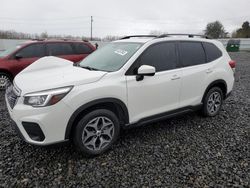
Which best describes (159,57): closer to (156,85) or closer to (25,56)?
(156,85)

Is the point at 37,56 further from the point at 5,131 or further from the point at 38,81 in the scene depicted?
the point at 38,81

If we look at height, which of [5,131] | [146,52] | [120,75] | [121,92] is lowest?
[5,131]

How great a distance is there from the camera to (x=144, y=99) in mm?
3125

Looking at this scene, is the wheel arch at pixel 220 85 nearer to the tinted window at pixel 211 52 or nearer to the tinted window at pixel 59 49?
the tinted window at pixel 211 52

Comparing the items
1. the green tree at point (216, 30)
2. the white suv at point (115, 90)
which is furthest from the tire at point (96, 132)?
→ the green tree at point (216, 30)

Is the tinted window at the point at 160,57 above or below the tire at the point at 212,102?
above

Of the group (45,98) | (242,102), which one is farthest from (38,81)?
(242,102)

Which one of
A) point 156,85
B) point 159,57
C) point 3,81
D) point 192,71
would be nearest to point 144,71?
point 156,85

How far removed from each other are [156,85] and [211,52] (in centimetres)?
175

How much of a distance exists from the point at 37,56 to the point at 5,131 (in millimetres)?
3570

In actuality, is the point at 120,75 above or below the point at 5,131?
above

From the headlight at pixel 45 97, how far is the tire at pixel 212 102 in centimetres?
291

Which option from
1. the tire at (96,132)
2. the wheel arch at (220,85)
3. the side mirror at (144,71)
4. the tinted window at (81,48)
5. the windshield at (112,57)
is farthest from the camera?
the tinted window at (81,48)

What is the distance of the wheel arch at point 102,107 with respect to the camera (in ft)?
8.51
